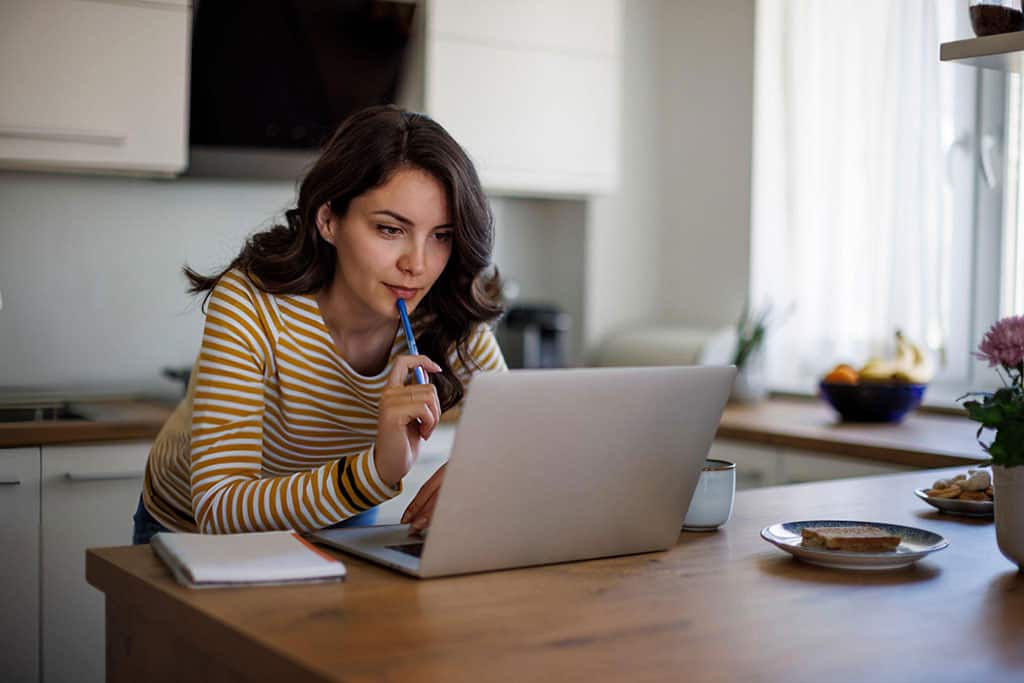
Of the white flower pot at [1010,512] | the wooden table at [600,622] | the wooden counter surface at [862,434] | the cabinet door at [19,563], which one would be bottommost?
the cabinet door at [19,563]

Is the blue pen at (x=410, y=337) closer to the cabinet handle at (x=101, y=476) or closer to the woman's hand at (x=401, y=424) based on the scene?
the woman's hand at (x=401, y=424)

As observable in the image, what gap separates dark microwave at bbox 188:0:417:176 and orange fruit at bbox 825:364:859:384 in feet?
4.39

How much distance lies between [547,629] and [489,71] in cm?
233

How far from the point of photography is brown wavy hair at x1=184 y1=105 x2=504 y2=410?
1.55 m

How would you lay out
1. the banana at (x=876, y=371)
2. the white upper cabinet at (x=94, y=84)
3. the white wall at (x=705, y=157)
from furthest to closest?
the white wall at (x=705, y=157) → the banana at (x=876, y=371) → the white upper cabinet at (x=94, y=84)

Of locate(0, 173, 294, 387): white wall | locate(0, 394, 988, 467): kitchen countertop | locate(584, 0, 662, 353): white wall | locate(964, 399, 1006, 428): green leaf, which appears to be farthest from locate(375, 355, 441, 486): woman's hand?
locate(584, 0, 662, 353): white wall

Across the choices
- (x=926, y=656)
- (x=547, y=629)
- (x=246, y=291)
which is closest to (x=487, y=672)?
(x=547, y=629)

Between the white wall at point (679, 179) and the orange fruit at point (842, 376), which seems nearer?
the orange fruit at point (842, 376)

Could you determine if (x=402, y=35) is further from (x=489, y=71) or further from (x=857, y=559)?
(x=857, y=559)

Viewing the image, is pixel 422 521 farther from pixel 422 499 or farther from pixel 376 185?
pixel 376 185

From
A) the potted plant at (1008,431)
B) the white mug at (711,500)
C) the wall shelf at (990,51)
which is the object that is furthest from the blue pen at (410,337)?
the wall shelf at (990,51)

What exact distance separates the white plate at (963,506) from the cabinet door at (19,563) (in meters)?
A: 1.73

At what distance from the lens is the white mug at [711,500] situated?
4.60 feet

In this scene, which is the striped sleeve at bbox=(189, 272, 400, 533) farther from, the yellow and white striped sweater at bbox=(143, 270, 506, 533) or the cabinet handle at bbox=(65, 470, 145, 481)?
the cabinet handle at bbox=(65, 470, 145, 481)
